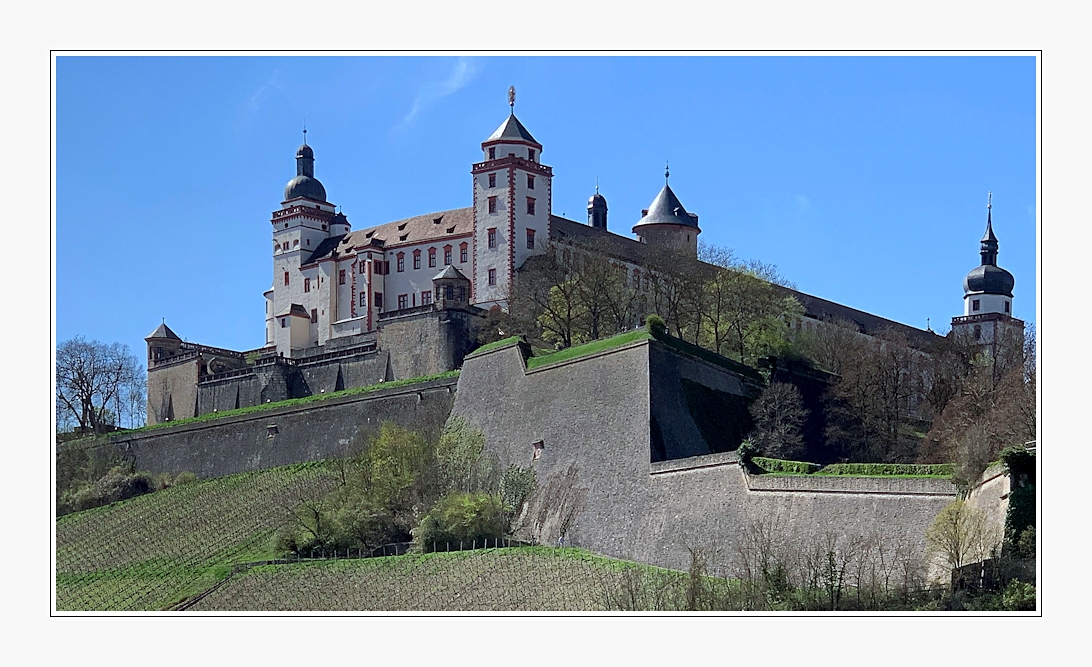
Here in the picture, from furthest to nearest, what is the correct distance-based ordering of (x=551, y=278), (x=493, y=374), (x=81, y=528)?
(x=551, y=278) → (x=81, y=528) → (x=493, y=374)

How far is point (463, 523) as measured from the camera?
170 feet

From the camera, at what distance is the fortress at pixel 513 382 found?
46562 millimetres

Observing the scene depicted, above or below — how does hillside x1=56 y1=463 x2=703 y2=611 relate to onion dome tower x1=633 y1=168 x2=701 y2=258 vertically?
below

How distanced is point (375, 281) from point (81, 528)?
1793 cm

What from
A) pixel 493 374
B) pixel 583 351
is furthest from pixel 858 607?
pixel 493 374

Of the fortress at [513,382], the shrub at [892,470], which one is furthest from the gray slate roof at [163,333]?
the shrub at [892,470]

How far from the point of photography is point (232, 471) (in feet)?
228

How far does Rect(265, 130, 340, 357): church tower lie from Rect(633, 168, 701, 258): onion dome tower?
1282 cm

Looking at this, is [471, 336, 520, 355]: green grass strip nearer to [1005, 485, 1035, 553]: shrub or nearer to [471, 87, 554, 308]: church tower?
[471, 87, 554, 308]: church tower

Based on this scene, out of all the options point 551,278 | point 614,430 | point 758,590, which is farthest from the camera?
point 551,278

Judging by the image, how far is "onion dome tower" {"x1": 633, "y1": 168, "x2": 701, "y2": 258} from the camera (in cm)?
8175

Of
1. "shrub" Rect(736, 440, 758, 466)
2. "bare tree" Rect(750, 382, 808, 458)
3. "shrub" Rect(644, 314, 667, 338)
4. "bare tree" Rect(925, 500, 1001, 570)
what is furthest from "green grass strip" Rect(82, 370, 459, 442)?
"bare tree" Rect(925, 500, 1001, 570)

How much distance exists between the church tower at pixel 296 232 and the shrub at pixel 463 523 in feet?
97.6

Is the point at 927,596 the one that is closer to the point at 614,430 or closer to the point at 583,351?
the point at 614,430
